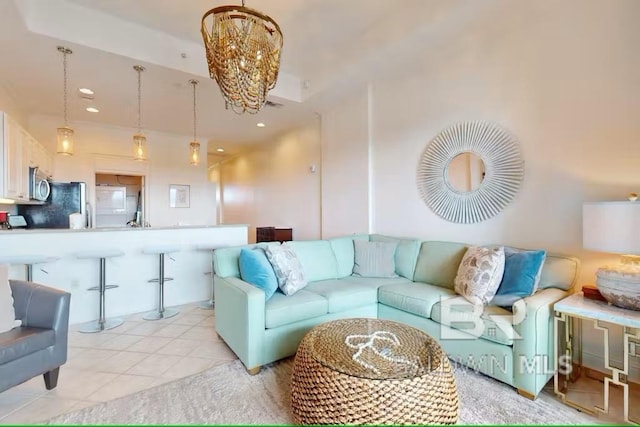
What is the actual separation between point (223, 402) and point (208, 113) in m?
4.29

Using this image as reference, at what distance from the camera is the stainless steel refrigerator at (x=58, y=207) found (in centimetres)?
441

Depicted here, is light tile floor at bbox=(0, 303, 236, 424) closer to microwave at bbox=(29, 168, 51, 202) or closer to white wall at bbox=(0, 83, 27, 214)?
microwave at bbox=(29, 168, 51, 202)

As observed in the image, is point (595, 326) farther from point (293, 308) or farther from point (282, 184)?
point (282, 184)

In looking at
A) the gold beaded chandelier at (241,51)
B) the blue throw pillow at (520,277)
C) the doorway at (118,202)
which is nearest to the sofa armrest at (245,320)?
the gold beaded chandelier at (241,51)

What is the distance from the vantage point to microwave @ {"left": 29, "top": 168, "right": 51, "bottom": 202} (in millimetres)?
3828

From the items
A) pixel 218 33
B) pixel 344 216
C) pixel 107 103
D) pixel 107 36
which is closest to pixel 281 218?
pixel 344 216

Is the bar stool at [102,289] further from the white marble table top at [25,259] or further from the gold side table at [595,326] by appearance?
the gold side table at [595,326]

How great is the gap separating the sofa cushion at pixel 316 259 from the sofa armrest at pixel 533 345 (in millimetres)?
1657

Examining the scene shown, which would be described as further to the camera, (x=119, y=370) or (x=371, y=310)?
(x=371, y=310)

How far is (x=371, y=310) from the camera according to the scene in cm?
270

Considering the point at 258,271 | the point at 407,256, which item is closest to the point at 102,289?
the point at 258,271

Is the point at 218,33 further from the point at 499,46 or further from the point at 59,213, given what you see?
the point at 59,213

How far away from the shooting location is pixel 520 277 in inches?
85.5

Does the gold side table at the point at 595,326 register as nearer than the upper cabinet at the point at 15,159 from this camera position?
Yes
